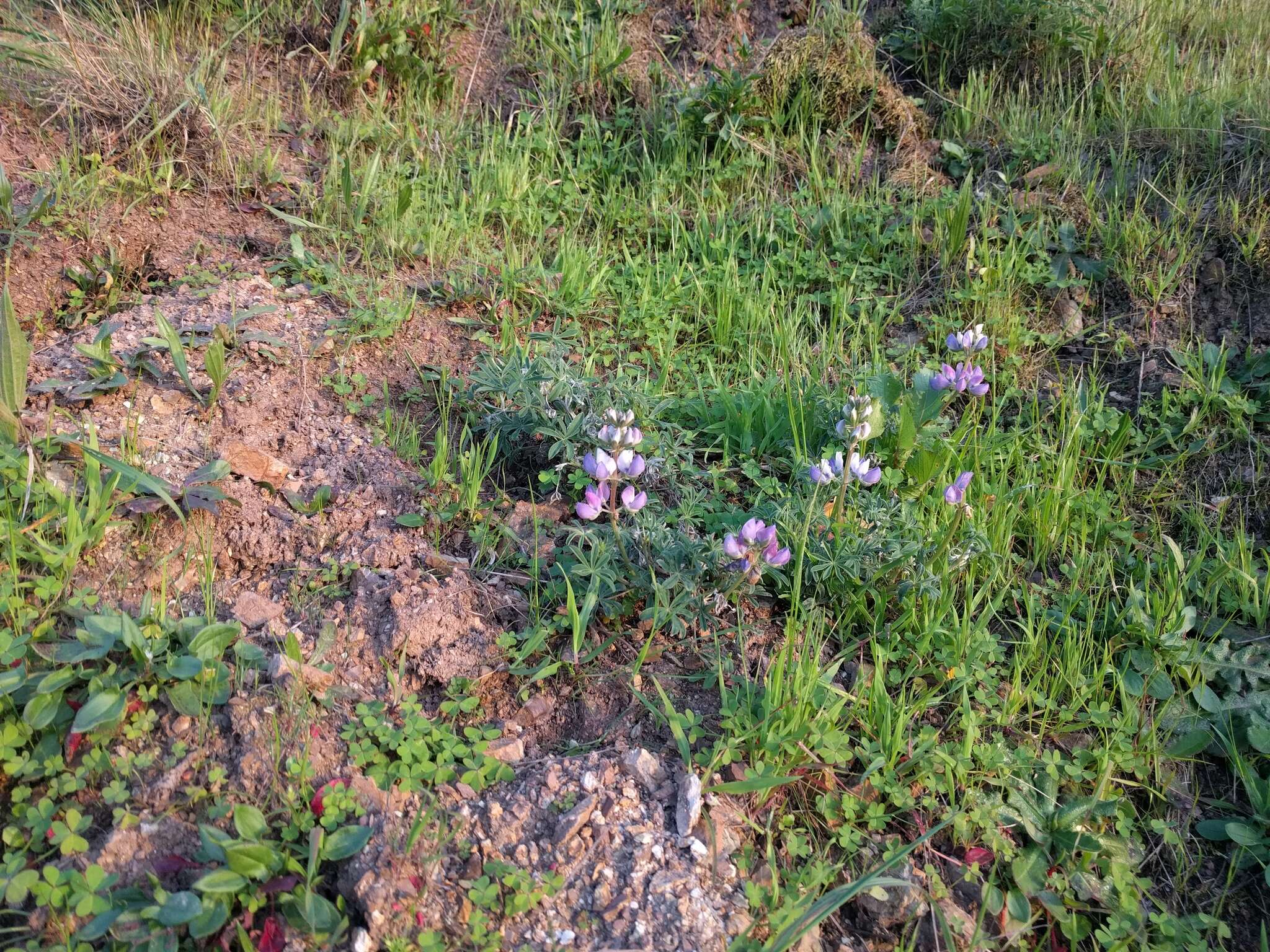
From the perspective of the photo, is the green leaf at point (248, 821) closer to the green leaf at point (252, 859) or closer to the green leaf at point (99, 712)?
the green leaf at point (252, 859)

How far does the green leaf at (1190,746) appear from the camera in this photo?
2.41 meters

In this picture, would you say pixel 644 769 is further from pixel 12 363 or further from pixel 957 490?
pixel 12 363

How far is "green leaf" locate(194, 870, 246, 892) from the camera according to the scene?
1.68 metres

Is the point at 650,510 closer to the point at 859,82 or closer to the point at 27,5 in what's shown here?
the point at 859,82

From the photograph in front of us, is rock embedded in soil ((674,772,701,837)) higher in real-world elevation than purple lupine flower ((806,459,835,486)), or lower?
lower

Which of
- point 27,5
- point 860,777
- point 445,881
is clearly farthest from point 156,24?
point 860,777

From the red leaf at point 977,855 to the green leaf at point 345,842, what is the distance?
1.39 m

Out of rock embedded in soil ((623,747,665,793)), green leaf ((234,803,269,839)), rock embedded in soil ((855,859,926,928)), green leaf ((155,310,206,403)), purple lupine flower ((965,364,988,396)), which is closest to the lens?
green leaf ((234,803,269,839))

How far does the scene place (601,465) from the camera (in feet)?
7.79

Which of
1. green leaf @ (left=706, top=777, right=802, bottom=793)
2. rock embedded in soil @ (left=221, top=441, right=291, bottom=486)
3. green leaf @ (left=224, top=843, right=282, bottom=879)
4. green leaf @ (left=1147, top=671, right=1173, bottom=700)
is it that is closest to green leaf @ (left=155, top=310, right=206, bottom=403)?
rock embedded in soil @ (left=221, top=441, right=291, bottom=486)

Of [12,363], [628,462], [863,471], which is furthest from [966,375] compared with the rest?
[12,363]

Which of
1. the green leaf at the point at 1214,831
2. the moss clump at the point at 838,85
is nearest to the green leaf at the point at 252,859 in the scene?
the green leaf at the point at 1214,831

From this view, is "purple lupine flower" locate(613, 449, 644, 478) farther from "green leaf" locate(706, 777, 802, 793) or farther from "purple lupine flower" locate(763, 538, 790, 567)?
"green leaf" locate(706, 777, 802, 793)

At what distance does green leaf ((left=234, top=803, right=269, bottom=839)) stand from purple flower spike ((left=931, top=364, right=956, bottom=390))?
7.68ft
